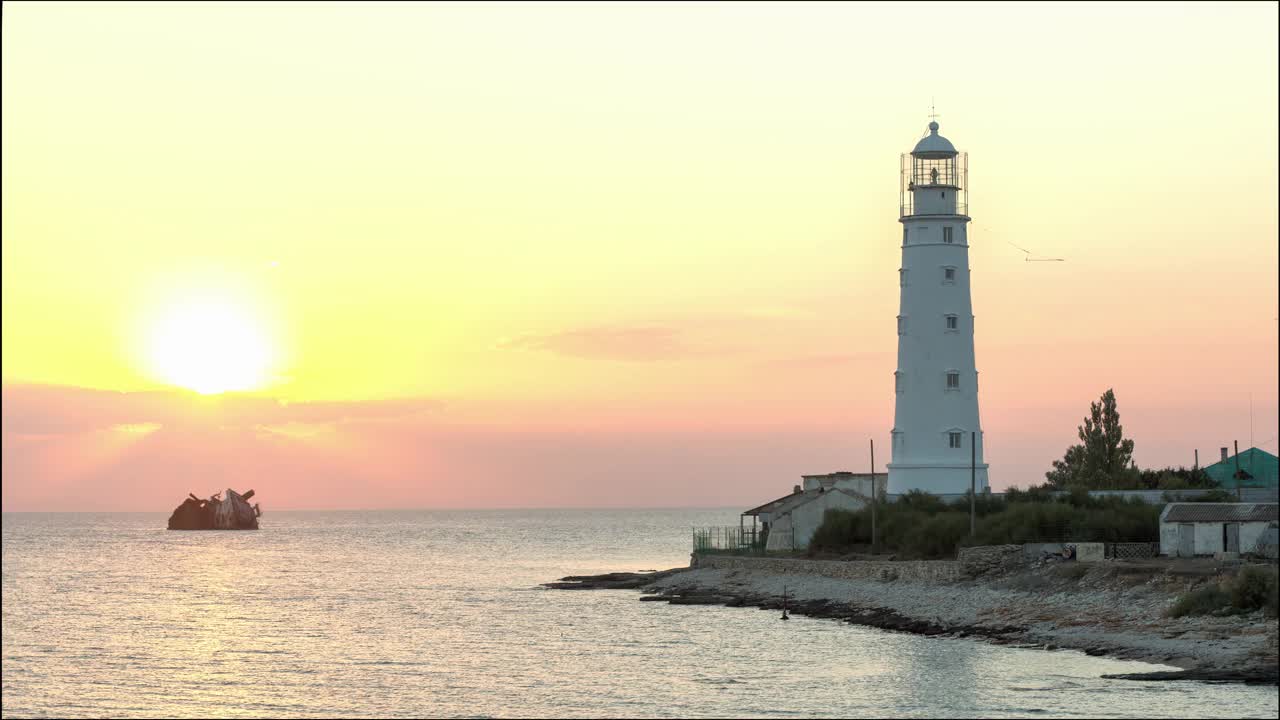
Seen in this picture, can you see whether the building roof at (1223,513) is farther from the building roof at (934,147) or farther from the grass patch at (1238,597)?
the building roof at (934,147)

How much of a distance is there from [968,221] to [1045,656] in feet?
95.3

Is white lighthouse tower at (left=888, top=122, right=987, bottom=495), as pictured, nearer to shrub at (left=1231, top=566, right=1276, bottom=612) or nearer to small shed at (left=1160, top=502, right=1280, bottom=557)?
small shed at (left=1160, top=502, right=1280, bottom=557)

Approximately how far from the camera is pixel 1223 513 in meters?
59.1

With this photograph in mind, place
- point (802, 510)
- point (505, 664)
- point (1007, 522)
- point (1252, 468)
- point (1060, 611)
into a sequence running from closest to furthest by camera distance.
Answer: point (505, 664) < point (1060, 611) < point (1007, 522) < point (802, 510) < point (1252, 468)

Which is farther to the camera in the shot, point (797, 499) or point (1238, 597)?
point (797, 499)

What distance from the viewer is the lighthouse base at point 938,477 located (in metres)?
70.9

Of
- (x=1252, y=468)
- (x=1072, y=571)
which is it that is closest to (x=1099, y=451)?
(x=1252, y=468)

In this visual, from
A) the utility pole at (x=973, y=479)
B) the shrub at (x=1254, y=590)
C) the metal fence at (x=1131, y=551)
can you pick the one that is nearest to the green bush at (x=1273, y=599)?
the shrub at (x=1254, y=590)

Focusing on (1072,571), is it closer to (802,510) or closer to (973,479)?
(973,479)

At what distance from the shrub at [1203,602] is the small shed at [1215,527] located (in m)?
10.3

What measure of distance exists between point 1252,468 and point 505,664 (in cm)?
5171

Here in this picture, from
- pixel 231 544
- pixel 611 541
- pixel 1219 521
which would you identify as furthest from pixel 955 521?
pixel 231 544

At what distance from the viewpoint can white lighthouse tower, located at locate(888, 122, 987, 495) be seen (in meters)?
70.3

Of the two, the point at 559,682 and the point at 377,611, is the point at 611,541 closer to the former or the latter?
the point at 377,611
